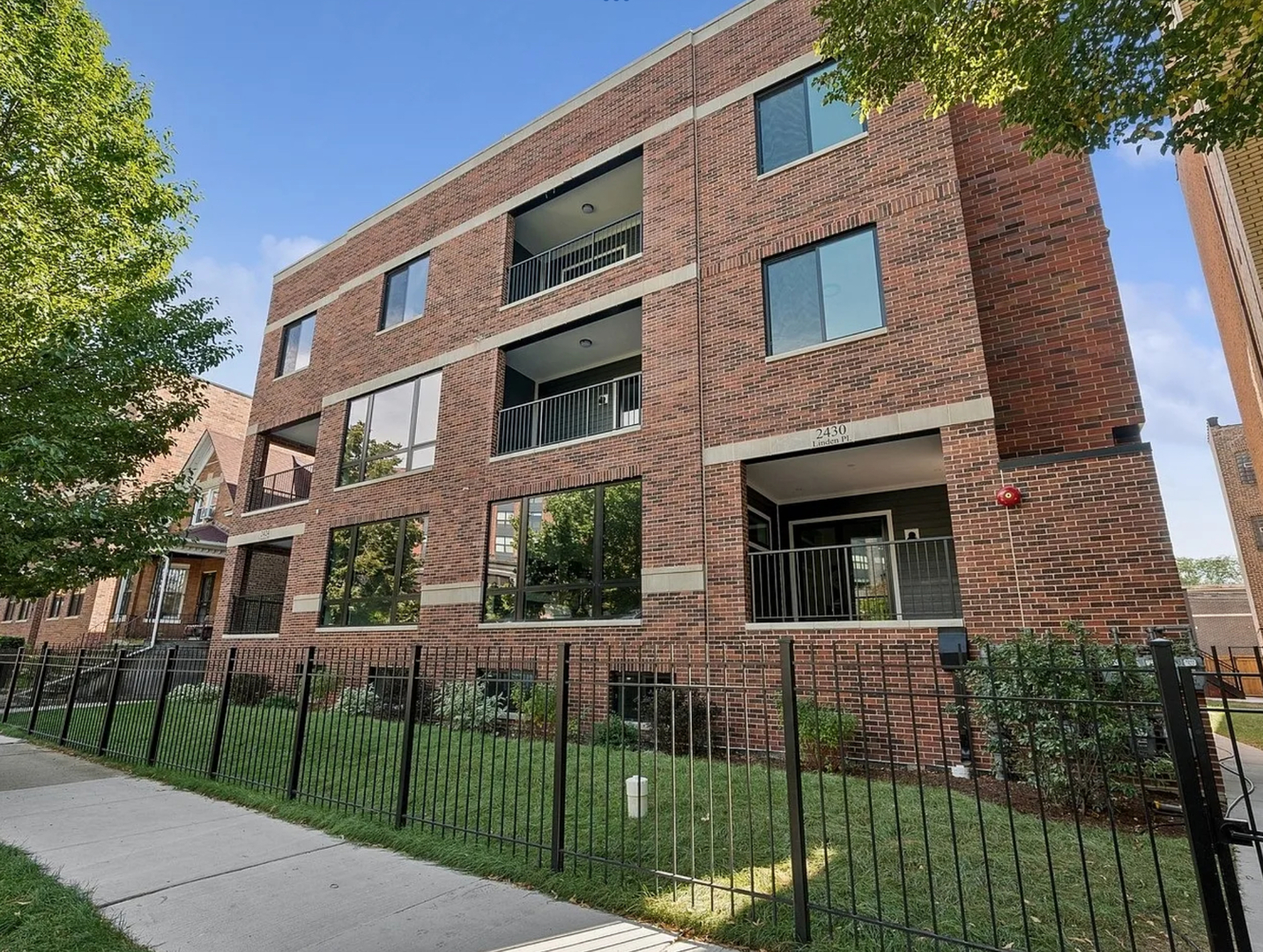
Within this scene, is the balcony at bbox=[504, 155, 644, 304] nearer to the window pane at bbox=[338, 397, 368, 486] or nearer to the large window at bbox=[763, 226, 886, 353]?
the large window at bbox=[763, 226, 886, 353]

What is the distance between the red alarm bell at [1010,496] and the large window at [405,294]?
504 inches

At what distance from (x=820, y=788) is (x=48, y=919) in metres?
4.97

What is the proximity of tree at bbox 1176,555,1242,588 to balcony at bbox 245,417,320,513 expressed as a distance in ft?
317

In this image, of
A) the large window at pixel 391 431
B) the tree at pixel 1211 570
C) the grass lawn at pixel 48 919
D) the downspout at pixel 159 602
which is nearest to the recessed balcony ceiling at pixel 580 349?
the large window at pixel 391 431

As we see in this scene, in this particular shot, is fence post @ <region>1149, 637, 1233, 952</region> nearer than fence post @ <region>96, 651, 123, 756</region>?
Yes

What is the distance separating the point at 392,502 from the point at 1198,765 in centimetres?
1365

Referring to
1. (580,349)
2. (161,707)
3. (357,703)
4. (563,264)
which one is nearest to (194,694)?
(161,707)

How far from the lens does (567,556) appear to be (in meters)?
11.4

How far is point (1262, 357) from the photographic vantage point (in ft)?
37.5

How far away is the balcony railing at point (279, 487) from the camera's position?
1787 cm

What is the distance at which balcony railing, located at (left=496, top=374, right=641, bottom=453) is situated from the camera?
12.4 meters

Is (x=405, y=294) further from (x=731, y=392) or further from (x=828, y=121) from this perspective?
(x=828, y=121)

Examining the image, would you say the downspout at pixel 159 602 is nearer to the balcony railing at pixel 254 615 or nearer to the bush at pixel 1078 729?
the balcony railing at pixel 254 615

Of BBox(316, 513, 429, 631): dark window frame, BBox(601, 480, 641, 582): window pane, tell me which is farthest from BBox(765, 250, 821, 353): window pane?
BBox(316, 513, 429, 631): dark window frame
